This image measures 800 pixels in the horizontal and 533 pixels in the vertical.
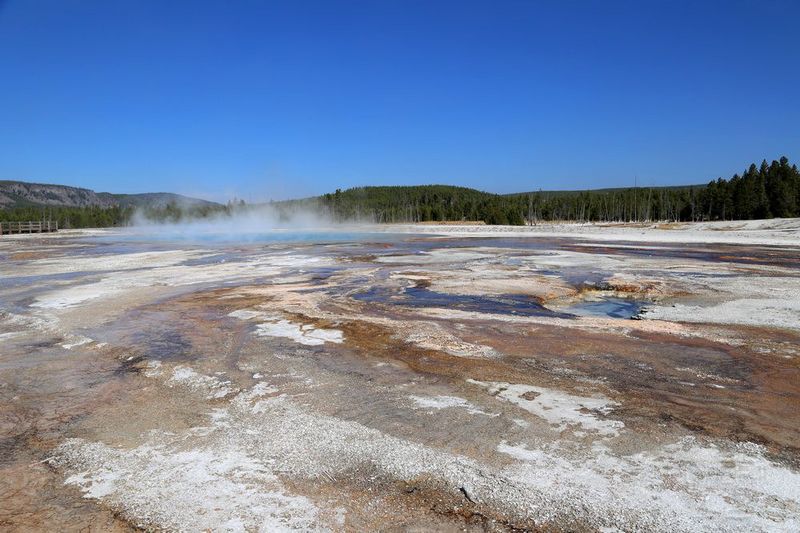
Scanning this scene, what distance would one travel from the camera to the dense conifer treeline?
2581 inches

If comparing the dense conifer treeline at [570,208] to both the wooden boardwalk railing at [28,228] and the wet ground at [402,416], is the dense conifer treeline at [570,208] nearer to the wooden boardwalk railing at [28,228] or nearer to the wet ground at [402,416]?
the wooden boardwalk railing at [28,228]

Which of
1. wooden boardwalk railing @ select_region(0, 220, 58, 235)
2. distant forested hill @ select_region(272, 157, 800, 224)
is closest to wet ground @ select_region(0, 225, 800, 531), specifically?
wooden boardwalk railing @ select_region(0, 220, 58, 235)

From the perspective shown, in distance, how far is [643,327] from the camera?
8766mm

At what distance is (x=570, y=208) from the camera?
4341 inches

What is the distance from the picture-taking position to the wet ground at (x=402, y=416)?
136 inches

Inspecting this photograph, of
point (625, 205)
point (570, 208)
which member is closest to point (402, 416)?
point (625, 205)

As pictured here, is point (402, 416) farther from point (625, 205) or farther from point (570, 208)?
point (570, 208)

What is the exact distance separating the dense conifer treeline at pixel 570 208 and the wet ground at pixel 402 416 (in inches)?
2623

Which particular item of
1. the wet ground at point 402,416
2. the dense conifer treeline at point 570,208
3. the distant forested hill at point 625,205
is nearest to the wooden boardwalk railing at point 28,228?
the dense conifer treeline at point 570,208

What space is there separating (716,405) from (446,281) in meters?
10.1

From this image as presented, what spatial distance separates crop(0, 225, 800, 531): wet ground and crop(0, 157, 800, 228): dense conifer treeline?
6662 centimetres

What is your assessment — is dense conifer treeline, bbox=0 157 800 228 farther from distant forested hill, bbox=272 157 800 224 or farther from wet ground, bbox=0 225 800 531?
wet ground, bbox=0 225 800 531

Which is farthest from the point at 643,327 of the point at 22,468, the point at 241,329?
the point at 22,468

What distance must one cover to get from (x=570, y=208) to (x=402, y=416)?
112 meters
